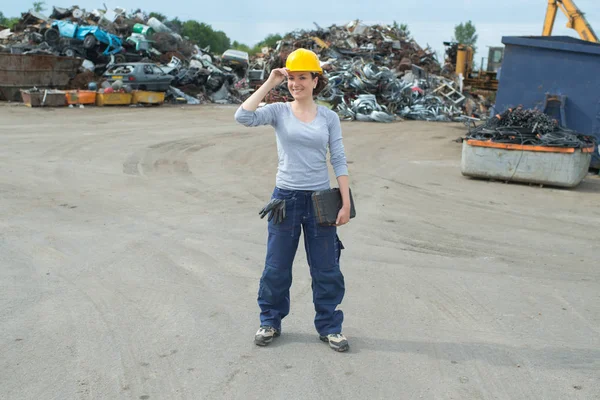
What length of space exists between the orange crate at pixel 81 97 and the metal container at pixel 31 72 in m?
2.35

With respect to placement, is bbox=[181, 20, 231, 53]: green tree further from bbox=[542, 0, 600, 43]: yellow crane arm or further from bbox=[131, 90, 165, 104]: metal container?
bbox=[542, 0, 600, 43]: yellow crane arm

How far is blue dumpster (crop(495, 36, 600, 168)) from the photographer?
41.9 ft

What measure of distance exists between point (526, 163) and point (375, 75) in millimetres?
14511

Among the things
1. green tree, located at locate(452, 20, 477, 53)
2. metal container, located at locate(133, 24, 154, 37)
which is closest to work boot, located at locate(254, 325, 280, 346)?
metal container, located at locate(133, 24, 154, 37)

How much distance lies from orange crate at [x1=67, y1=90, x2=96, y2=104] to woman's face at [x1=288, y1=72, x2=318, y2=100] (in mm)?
19319

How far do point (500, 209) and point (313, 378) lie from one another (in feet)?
19.7

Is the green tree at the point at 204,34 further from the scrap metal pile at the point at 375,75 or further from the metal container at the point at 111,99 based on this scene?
the metal container at the point at 111,99

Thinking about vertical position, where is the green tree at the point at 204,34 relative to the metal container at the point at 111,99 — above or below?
above

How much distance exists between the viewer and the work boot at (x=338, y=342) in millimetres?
4374

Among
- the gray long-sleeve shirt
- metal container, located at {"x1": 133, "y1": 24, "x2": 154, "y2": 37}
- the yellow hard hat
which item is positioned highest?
metal container, located at {"x1": 133, "y1": 24, "x2": 154, "y2": 37}

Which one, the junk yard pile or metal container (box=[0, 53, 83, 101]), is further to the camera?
the junk yard pile

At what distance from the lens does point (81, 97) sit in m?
22.1

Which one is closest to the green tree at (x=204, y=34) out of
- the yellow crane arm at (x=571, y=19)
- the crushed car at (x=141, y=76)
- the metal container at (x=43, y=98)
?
the crushed car at (x=141, y=76)

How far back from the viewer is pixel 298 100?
4312mm
